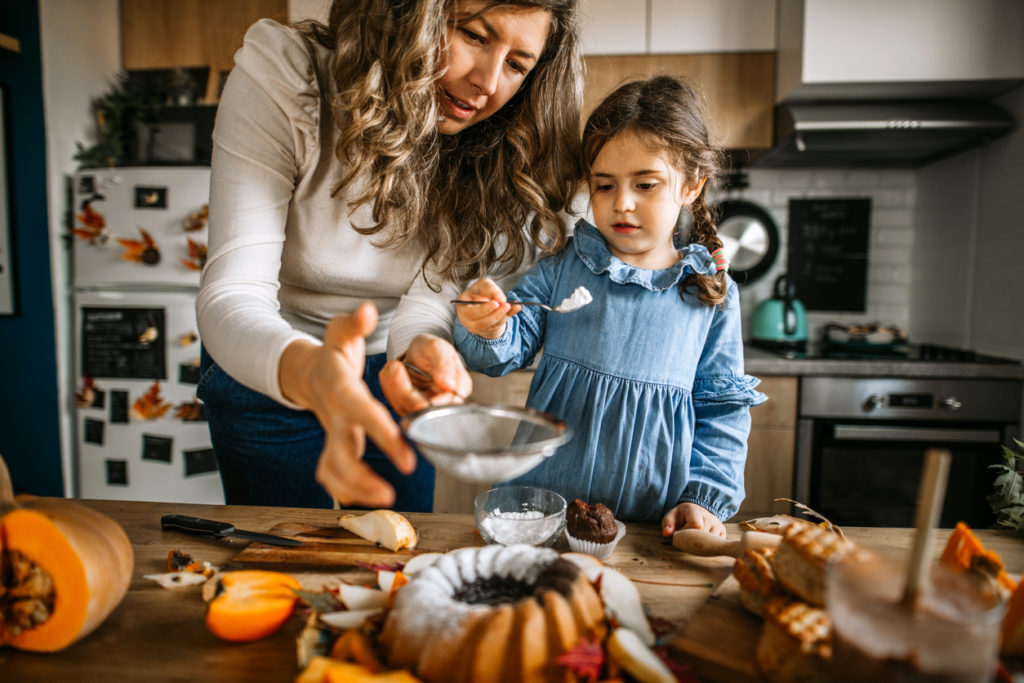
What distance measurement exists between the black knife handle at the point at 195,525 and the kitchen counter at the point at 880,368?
1850 mm

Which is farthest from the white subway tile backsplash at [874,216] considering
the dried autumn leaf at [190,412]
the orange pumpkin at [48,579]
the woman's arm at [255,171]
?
the orange pumpkin at [48,579]

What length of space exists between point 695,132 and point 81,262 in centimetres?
272

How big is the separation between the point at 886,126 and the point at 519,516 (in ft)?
8.01

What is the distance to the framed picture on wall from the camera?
2.74 meters

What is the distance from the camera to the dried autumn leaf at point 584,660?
59 cm

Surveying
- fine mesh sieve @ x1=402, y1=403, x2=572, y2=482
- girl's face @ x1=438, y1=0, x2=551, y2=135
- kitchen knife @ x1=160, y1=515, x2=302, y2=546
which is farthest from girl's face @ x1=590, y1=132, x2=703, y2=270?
kitchen knife @ x1=160, y1=515, x2=302, y2=546

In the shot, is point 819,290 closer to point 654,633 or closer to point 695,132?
point 695,132

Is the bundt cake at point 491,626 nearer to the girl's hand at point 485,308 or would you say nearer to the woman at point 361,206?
the woman at point 361,206

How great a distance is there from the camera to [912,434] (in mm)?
2350

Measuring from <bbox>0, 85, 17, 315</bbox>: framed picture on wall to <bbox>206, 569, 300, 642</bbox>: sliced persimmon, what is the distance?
287 centimetres

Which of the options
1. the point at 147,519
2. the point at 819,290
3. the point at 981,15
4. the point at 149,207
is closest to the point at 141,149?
the point at 149,207

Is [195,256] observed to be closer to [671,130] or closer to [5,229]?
[5,229]

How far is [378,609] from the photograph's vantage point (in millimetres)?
731

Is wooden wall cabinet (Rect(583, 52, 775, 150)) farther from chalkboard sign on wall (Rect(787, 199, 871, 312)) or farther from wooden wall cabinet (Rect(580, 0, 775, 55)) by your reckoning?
chalkboard sign on wall (Rect(787, 199, 871, 312))
